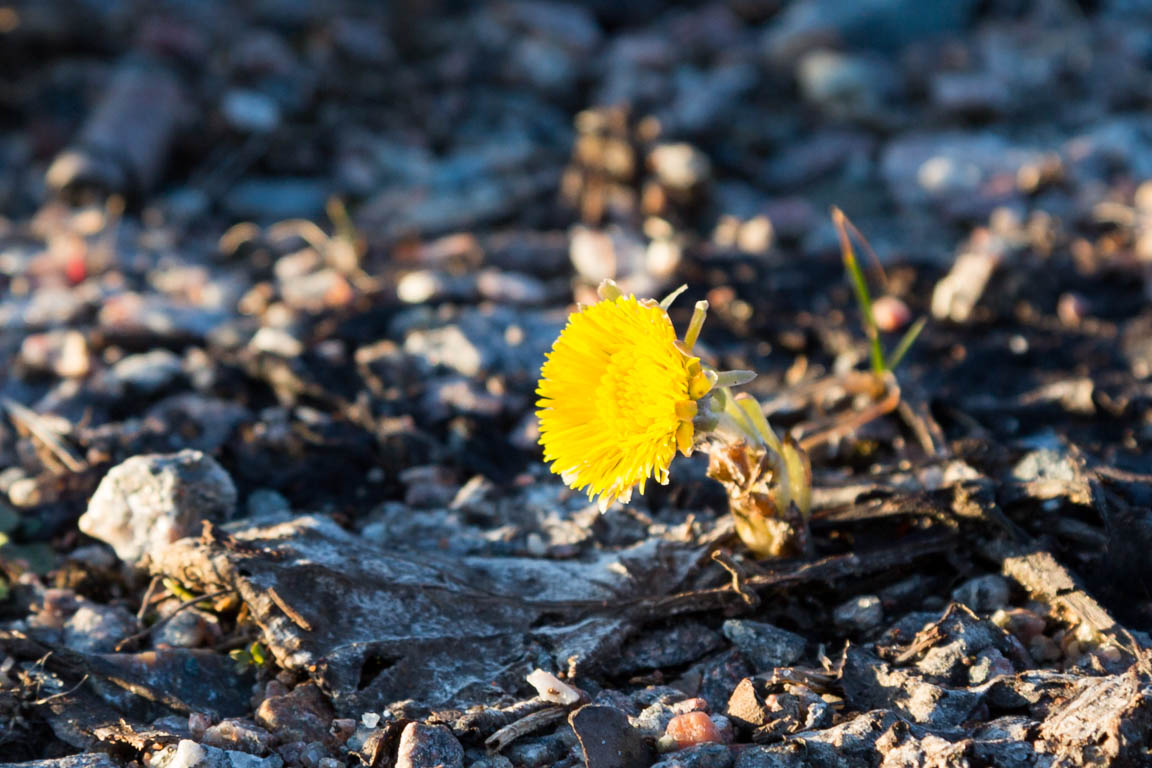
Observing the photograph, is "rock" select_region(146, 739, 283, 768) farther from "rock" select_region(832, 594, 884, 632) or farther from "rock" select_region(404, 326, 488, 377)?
"rock" select_region(404, 326, 488, 377)

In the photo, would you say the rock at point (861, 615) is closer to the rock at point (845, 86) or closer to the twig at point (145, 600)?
the twig at point (145, 600)

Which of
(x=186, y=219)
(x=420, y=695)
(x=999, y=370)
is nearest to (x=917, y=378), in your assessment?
(x=999, y=370)

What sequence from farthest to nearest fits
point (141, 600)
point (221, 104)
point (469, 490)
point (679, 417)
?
point (221, 104)
point (469, 490)
point (141, 600)
point (679, 417)

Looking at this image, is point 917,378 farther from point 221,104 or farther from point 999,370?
point 221,104

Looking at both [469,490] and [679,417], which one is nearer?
[679,417]

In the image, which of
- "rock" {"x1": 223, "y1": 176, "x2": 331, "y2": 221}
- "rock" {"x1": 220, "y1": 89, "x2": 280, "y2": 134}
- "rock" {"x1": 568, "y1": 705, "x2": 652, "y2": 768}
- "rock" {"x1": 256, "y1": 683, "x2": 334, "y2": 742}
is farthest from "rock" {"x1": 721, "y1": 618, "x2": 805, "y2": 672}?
"rock" {"x1": 220, "y1": 89, "x2": 280, "y2": 134}

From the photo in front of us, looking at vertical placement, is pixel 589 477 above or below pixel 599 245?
above
